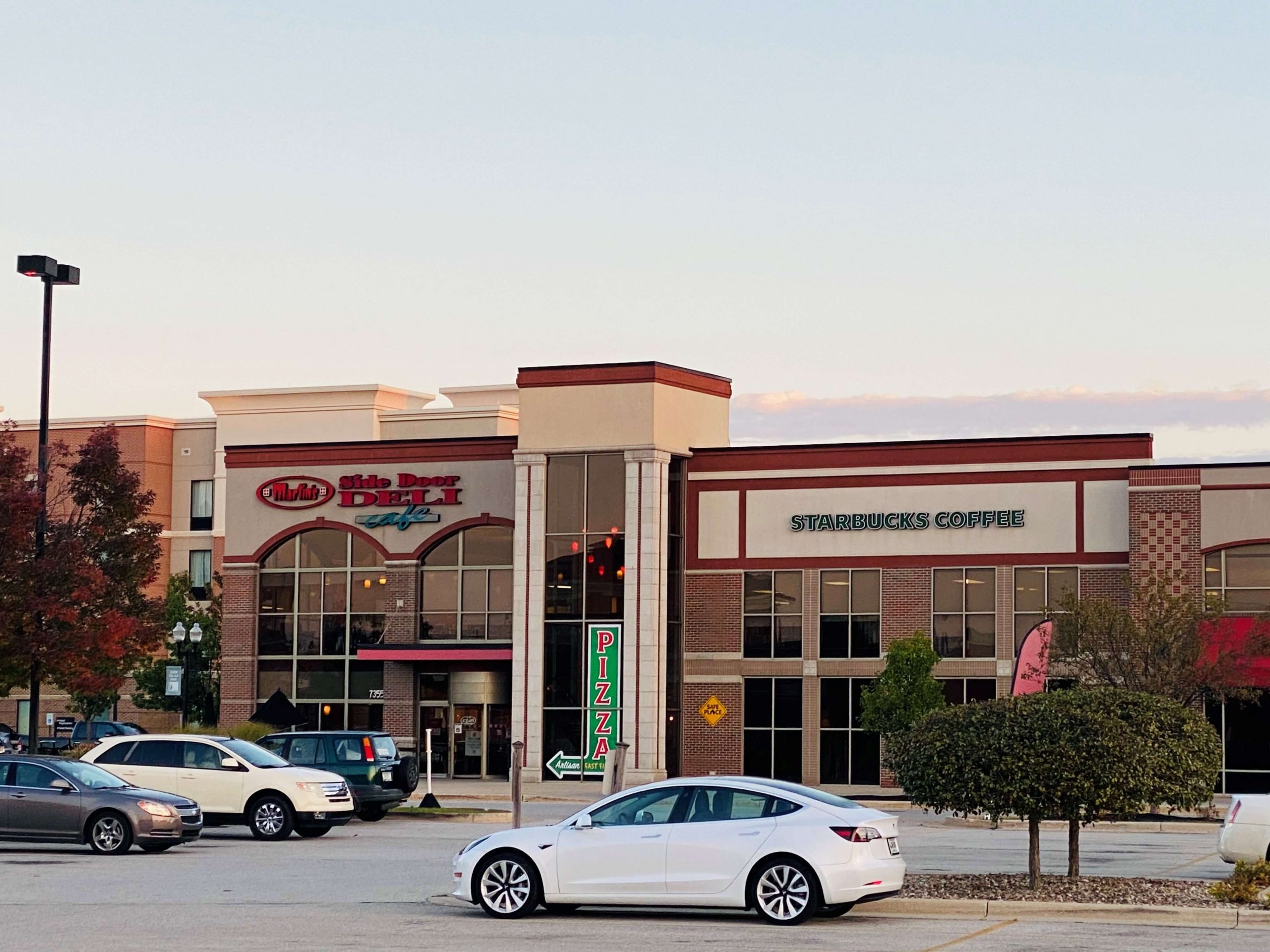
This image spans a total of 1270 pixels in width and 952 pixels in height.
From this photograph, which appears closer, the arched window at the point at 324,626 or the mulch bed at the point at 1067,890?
the mulch bed at the point at 1067,890

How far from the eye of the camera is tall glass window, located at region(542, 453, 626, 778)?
50.8m

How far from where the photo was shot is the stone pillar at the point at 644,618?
49969 millimetres

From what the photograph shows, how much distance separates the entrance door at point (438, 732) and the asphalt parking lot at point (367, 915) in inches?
1015

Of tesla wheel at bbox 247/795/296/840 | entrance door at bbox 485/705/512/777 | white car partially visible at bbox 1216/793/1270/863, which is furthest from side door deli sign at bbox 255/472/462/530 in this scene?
white car partially visible at bbox 1216/793/1270/863

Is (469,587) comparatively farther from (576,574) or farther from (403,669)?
(576,574)

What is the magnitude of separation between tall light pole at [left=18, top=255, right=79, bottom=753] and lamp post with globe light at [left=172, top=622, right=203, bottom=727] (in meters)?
11.3

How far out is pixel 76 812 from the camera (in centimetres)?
2572

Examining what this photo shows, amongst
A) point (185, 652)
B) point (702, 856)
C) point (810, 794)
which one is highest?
point (185, 652)

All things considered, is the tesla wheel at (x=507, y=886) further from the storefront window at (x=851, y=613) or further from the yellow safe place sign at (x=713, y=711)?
the yellow safe place sign at (x=713, y=711)

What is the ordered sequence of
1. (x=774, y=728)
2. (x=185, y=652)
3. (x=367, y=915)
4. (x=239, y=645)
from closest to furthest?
(x=367, y=915) < (x=774, y=728) < (x=239, y=645) < (x=185, y=652)

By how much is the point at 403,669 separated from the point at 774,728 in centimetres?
1072

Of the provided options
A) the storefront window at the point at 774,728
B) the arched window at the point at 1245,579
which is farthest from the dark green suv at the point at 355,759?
the arched window at the point at 1245,579

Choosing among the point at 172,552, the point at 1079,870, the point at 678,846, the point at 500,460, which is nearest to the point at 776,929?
the point at 678,846

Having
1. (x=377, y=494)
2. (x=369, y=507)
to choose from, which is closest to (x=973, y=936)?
(x=377, y=494)
